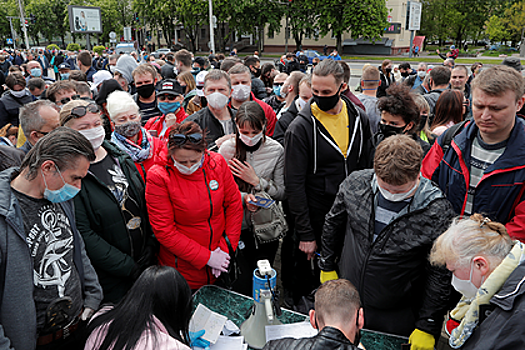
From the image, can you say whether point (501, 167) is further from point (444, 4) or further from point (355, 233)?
point (444, 4)

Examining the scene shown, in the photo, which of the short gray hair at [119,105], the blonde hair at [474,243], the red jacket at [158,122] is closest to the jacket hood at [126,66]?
the red jacket at [158,122]

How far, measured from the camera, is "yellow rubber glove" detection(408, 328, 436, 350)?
211 cm

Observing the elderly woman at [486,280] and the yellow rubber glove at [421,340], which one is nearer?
the elderly woman at [486,280]

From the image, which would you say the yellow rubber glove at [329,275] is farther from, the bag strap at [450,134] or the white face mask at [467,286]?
the bag strap at [450,134]

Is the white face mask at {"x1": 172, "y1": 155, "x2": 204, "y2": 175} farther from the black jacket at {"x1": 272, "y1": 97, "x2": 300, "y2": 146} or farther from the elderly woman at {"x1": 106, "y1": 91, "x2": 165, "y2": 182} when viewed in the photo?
the black jacket at {"x1": 272, "y1": 97, "x2": 300, "y2": 146}

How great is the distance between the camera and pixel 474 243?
5.79ft

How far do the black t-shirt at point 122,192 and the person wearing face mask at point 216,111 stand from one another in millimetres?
1249

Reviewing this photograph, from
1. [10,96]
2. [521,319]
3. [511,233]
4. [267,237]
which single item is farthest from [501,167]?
[10,96]

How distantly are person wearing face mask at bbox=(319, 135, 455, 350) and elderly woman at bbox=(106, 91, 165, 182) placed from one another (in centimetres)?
182

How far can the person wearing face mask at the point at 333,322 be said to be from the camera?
1.51 m

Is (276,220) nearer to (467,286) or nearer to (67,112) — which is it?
(467,286)

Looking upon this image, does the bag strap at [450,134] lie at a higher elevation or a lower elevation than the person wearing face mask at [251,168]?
higher

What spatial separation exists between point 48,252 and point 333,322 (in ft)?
5.14

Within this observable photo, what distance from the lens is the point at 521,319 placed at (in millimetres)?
1437
